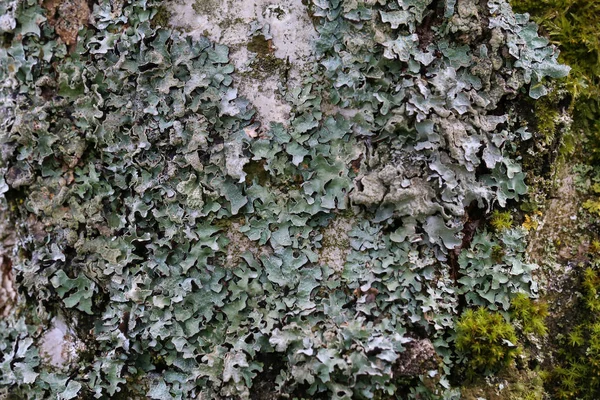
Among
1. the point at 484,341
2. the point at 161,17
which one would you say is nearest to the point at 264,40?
the point at 161,17

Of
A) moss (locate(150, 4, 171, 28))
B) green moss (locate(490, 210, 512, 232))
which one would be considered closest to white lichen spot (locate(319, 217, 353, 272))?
green moss (locate(490, 210, 512, 232))

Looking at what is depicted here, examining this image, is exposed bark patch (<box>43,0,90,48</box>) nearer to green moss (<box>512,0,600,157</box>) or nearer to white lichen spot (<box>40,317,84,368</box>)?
white lichen spot (<box>40,317,84,368</box>)

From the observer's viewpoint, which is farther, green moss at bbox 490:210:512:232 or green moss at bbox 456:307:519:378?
green moss at bbox 490:210:512:232

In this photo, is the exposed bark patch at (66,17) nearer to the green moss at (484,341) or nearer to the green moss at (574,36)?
the green moss at (574,36)

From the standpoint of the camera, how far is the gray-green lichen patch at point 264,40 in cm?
205

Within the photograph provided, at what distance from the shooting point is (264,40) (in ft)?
6.78

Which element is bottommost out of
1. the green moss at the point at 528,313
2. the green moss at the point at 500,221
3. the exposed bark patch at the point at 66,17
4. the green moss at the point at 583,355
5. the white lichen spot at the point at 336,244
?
the green moss at the point at 583,355

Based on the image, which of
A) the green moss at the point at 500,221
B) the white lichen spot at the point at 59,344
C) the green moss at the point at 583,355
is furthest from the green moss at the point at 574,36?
the white lichen spot at the point at 59,344

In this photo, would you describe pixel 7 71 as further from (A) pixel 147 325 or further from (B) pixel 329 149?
(B) pixel 329 149

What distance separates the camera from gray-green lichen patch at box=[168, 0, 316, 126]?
2.05 m

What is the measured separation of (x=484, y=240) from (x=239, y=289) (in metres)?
0.91

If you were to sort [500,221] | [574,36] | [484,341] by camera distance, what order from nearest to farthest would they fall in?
[484,341] → [500,221] → [574,36]

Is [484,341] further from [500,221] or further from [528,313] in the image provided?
[500,221]

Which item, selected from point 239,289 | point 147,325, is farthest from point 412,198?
point 147,325
